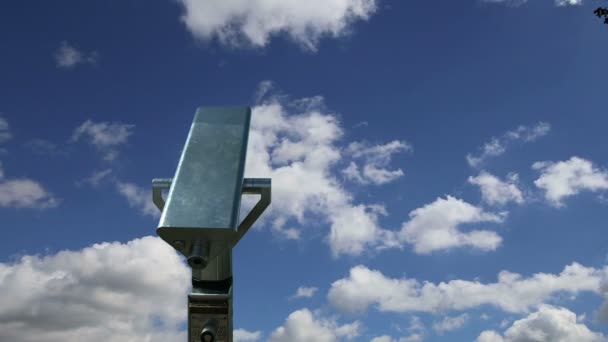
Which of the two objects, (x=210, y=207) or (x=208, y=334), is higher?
(x=210, y=207)

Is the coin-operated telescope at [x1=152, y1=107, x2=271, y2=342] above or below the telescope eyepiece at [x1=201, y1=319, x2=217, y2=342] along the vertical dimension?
above

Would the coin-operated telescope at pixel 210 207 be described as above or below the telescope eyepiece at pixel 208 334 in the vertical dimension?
above

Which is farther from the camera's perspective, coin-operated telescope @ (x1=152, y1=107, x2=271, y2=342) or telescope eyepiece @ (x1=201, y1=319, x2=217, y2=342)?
telescope eyepiece @ (x1=201, y1=319, x2=217, y2=342)

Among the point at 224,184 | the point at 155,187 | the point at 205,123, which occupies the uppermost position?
the point at 205,123

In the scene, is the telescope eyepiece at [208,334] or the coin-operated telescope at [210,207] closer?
the coin-operated telescope at [210,207]

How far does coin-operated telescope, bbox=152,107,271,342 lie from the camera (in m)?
8.91

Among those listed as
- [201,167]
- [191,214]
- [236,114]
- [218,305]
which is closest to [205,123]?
[236,114]

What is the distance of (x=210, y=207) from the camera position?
910cm

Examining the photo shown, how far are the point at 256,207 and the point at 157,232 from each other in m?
2.40

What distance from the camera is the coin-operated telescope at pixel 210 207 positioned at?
8914mm

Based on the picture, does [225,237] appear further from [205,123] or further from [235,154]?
[205,123]

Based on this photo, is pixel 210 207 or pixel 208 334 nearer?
pixel 210 207

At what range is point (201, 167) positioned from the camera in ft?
32.7

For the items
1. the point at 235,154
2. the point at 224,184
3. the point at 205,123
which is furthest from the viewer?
the point at 205,123
